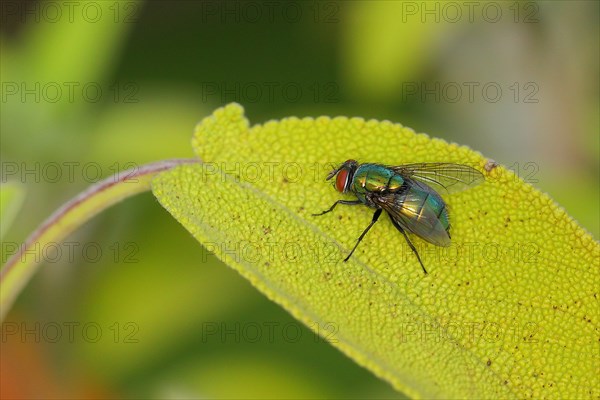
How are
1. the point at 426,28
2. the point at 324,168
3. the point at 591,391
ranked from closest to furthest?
the point at 591,391
the point at 324,168
the point at 426,28

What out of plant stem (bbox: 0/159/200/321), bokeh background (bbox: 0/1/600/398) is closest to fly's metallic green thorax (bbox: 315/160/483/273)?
plant stem (bbox: 0/159/200/321)

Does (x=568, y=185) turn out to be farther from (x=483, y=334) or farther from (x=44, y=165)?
(x=44, y=165)

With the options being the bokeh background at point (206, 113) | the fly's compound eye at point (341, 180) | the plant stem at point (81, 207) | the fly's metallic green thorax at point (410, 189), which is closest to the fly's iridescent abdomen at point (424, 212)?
the fly's metallic green thorax at point (410, 189)

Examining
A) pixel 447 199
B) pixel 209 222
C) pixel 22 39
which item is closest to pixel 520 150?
pixel 447 199

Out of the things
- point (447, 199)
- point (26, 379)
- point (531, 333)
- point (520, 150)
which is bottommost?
point (26, 379)

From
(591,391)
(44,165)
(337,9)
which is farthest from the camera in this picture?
(337,9)

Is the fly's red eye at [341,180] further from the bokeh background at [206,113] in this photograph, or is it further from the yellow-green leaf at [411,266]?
the bokeh background at [206,113]

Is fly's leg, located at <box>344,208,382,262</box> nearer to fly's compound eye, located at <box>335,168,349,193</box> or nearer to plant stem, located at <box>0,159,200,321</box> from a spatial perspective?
fly's compound eye, located at <box>335,168,349,193</box>
